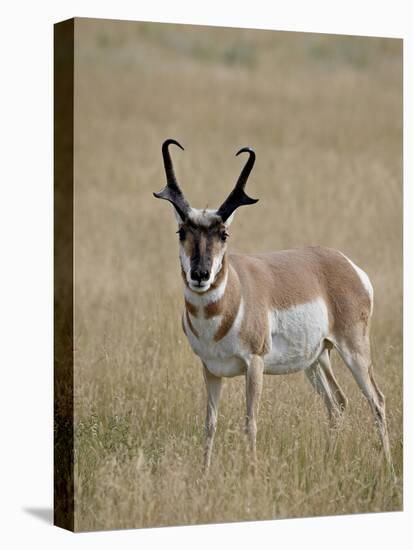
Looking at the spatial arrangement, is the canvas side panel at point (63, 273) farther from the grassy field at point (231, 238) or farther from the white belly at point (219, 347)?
the white belly at point (219, 347)

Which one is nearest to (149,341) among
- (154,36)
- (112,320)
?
(112,320)

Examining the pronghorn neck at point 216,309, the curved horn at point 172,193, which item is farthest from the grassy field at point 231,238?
the pronghorn neck at point 216,309

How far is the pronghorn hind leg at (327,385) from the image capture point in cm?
1122

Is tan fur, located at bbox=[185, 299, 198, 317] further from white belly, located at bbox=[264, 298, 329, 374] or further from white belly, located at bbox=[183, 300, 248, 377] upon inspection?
white belly, located at bbox=[264, 298, 329, 374]

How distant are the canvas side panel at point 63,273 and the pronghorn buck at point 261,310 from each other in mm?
→ 761

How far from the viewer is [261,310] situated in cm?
1020

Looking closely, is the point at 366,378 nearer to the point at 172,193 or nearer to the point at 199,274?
the point at 199,274

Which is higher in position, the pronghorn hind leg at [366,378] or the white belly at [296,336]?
the white belly at [296,336]

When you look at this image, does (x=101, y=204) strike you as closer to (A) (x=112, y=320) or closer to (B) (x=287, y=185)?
(B) (x=287, y=185)

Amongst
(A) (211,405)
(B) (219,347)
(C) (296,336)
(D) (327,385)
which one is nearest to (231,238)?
Answer: (D) (327,385)

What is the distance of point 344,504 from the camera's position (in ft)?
34.6

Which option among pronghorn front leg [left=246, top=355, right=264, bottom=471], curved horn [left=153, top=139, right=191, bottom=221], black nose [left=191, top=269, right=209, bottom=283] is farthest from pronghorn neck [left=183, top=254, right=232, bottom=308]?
pronghorn front leg [left=246, top=355, right=264, bottom=471]

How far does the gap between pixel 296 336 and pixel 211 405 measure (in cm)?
89

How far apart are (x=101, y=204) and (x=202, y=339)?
30.6 ft
